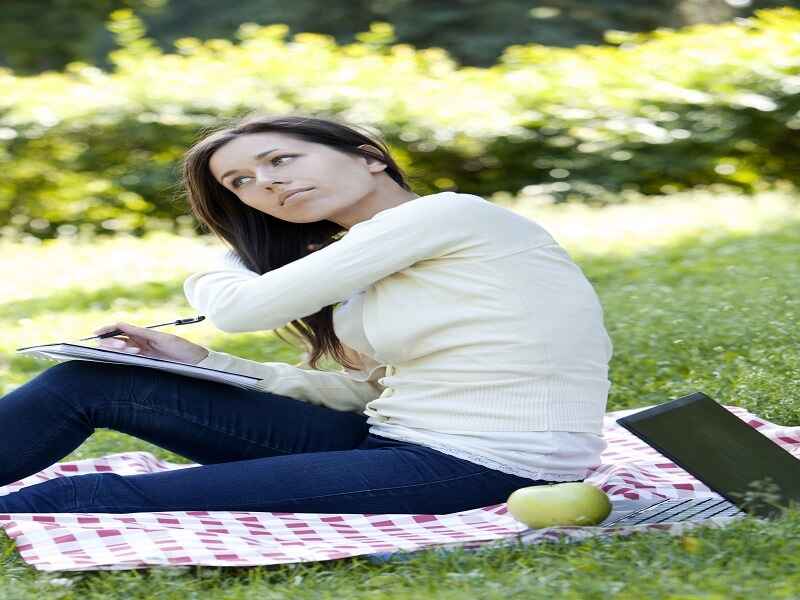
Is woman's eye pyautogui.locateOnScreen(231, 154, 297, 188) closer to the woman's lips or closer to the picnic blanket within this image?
the woman's lips

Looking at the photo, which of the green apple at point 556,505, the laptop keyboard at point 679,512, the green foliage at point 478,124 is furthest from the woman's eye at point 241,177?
the green foliage at point 478,124

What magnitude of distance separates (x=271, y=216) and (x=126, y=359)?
0.73m

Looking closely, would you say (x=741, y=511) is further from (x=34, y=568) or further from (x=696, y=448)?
(x=34, y=568)

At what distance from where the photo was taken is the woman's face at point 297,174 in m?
3.32

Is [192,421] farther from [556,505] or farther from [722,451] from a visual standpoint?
[722,451]

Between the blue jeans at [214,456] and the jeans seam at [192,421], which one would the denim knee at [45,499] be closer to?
the blue jeans at [214,456]

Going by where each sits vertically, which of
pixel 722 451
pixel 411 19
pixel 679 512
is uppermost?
pixel 722 451

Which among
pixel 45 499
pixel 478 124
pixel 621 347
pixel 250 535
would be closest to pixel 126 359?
pixel 45 499

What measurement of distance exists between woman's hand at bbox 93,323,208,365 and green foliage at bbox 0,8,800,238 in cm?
656

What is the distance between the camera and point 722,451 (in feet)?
9.64

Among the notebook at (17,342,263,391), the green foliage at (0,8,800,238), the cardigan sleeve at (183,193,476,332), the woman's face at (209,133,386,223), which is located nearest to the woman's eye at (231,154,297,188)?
the woman's face at (209,133,386,223)

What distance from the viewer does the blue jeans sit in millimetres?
3037

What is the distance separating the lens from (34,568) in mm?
2924

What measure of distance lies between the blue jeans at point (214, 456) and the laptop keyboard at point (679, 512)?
0.24 metres
